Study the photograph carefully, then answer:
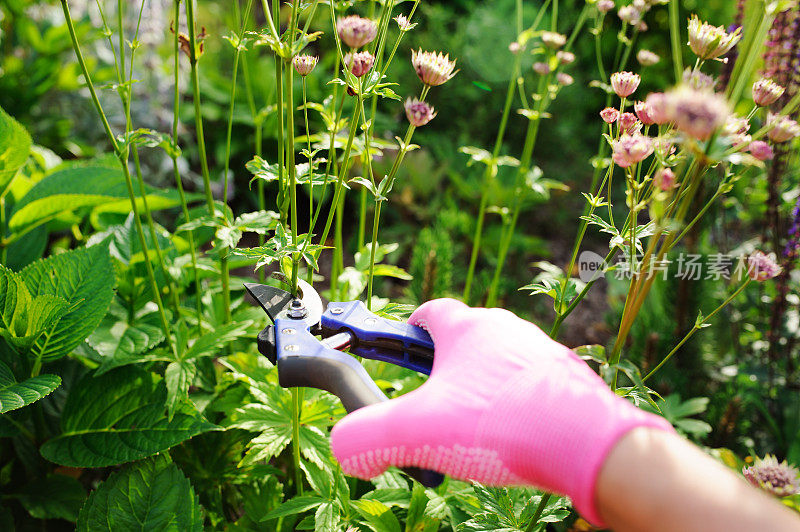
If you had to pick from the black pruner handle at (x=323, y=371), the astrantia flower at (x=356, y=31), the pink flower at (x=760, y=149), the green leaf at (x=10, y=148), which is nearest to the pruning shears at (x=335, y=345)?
the black pruner handle at (x=323, y=371)

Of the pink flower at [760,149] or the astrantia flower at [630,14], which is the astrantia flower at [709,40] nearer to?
the pink flower at [760,149]

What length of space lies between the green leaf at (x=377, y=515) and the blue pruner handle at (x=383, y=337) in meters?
0.38

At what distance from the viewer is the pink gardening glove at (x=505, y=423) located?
2.08 feet

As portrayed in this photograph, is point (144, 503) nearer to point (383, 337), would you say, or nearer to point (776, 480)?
point (383, 337)

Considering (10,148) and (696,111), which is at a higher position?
(696,111)

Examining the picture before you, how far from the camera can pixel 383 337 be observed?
3.12ft

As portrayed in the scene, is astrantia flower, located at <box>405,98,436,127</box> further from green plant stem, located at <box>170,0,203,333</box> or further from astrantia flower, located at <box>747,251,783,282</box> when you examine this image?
astrantia flower, located at <box>747,251,783,282</box>

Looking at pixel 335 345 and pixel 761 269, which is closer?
pixel 335 345

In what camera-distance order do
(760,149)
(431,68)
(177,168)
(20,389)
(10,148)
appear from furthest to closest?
(10,148), (177,168), (20,389), (431,68), (760,149)

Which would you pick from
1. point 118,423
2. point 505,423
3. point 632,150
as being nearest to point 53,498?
point 118,423

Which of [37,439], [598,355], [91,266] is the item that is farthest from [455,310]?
[37,439]

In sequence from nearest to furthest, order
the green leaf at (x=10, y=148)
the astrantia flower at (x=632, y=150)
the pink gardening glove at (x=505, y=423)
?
the pink gardening glove at (x=505, y=423) < the astrantia flower at (x=632, y=150) < the green leaf at (x=10, y=148)

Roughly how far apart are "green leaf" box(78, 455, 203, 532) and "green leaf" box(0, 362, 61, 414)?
23 centimetres

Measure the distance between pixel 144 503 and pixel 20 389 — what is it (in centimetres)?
33
